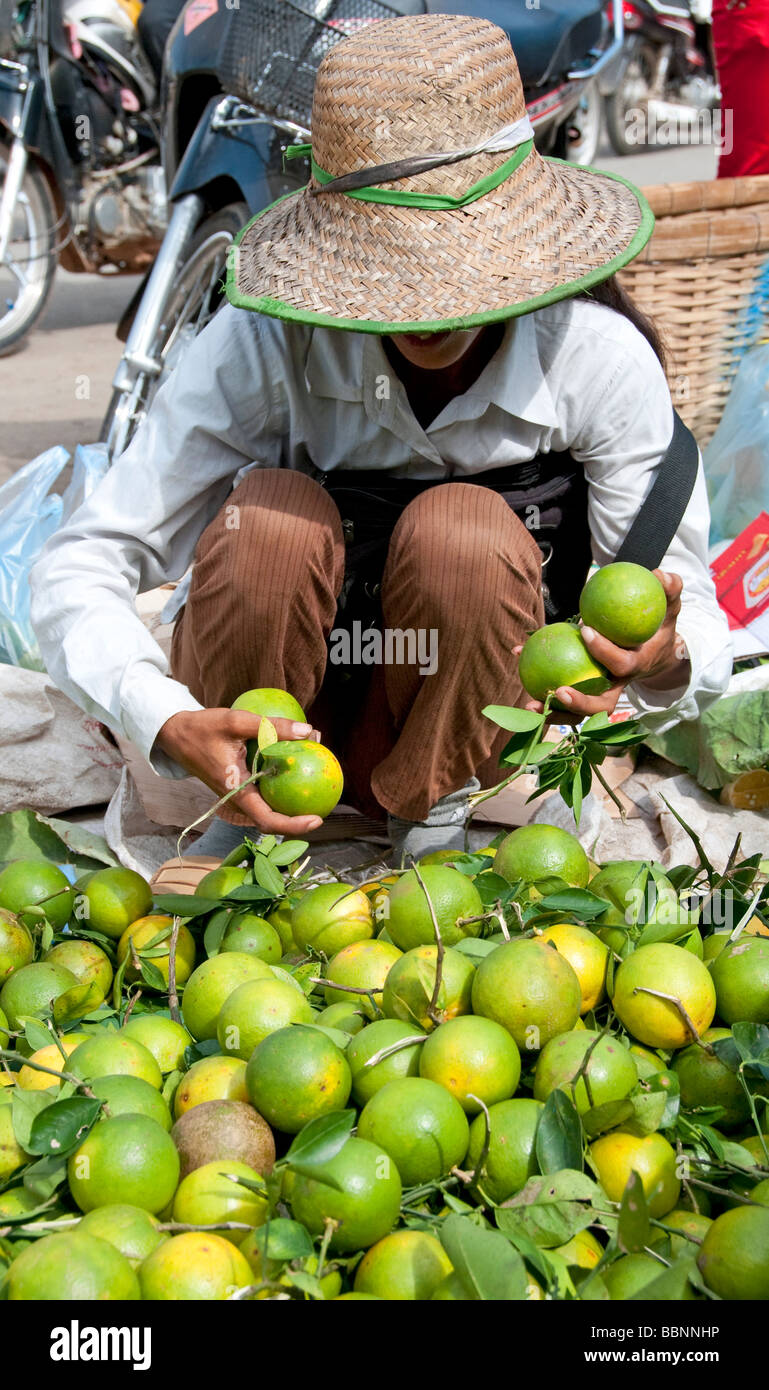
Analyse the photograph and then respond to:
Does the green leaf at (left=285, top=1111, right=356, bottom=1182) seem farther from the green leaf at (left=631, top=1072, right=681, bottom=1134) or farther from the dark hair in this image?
the dark hair

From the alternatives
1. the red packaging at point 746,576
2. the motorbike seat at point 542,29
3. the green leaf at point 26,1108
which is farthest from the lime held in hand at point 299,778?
the motorbike seat at point 542,29

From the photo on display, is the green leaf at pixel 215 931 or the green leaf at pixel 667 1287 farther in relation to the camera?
the green leaf at pixel 215 931

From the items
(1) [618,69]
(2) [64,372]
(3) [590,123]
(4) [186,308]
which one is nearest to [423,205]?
(4) [186,308]

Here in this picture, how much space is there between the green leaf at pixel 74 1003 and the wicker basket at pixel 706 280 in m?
2.39

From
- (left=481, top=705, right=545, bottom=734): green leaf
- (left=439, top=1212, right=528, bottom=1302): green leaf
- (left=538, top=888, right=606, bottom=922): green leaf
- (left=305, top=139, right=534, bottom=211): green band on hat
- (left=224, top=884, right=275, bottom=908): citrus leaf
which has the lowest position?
(left=224, top=884, right=275, bottom=908): citrus leaf

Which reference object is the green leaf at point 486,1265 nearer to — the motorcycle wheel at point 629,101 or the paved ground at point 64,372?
the paved ground at point 64,372

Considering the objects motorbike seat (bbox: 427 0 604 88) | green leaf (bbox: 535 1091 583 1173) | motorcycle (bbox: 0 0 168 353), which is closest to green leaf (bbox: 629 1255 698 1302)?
green leaf (bbox: 535 1091 583 1173)

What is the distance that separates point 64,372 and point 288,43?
112 inches

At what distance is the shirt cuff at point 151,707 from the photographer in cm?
168

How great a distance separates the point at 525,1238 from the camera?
1053 millimetres

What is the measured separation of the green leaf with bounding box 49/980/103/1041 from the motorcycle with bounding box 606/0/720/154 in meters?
9.56

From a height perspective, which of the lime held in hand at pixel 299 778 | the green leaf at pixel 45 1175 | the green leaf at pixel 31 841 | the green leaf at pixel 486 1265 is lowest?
the green leaf at pixel 31 841

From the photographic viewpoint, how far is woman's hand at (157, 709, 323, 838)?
1.56 m

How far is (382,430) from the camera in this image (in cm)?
194
